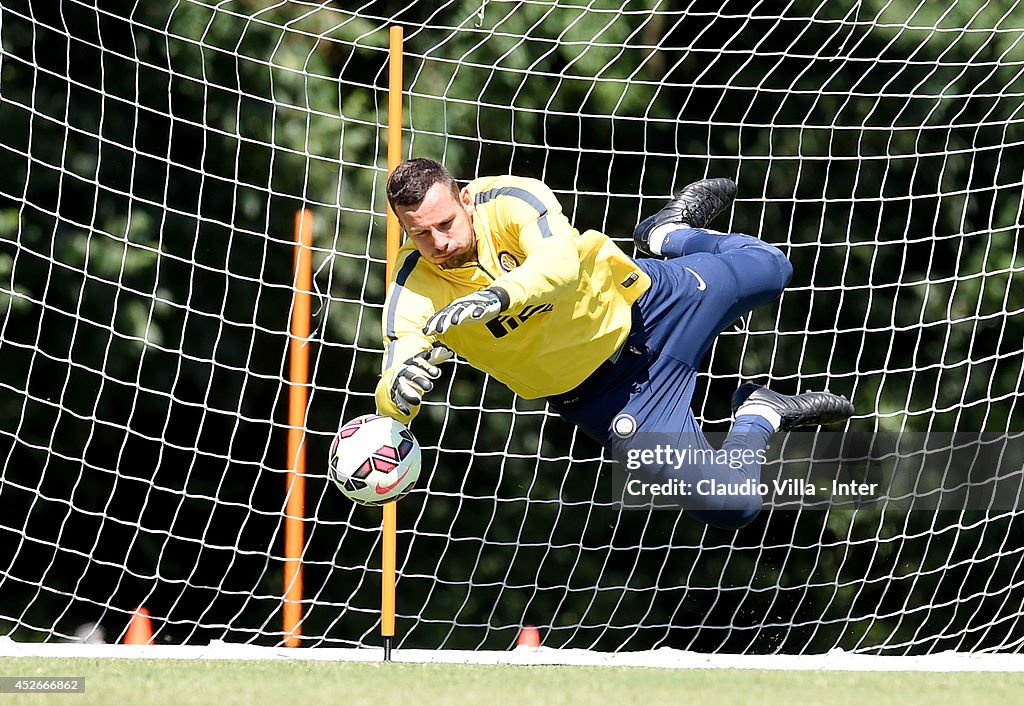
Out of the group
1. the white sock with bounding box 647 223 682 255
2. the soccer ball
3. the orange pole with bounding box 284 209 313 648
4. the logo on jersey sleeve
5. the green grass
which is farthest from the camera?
the orange pole with bounding box 284 209 313 648

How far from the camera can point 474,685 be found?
4262 millimetres

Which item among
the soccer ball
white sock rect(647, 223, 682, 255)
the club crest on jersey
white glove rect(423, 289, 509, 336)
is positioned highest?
white glove rect(423, 289, 509, 336)

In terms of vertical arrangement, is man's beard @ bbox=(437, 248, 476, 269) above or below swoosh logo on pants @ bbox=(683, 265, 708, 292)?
above

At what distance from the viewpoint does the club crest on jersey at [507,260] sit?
441 cm

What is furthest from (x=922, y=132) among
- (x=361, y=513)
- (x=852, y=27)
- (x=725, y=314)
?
(x=361, y=513)

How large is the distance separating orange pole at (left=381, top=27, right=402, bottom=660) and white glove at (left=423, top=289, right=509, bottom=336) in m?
1.50

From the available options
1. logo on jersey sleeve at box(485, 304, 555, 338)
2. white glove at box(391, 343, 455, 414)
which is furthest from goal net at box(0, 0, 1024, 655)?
white glove at box(391, 343, 455, 414)

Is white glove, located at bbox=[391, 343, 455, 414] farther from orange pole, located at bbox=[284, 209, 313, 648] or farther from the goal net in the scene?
the goal net

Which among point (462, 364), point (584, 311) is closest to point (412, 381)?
point (584, 311)

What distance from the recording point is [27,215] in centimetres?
668

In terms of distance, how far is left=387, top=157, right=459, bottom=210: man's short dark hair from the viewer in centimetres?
409

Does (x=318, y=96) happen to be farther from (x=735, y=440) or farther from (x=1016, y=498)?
(x=1016, y=498)

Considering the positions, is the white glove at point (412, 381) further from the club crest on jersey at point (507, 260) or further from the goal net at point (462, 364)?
the goal net at point (462, 364)

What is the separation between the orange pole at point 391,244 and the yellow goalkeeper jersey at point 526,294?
923 mm
